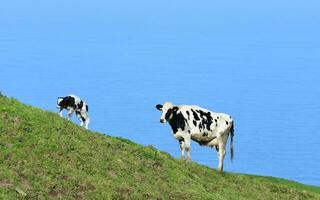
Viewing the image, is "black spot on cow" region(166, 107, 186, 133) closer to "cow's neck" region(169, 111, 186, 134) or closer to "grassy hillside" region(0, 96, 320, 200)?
"cow's neck" region(169, 111, 186, 134)

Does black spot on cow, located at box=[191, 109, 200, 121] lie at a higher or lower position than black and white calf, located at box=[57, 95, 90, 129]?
lower

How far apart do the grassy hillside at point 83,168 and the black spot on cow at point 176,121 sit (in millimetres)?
1832

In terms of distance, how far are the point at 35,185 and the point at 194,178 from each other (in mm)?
7356

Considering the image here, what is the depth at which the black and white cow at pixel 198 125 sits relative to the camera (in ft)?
103

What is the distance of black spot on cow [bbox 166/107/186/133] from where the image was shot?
31391mm

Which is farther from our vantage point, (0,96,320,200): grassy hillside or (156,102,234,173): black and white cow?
(156,102,234,173): black and white cow

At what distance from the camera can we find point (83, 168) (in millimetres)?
24750

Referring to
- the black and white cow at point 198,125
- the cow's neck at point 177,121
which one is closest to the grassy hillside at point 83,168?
the black and white cow at point 198,125

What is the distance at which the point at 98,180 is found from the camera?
23859 millimetres

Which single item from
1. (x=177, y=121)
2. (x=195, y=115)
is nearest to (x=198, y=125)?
(x=195, y=115)

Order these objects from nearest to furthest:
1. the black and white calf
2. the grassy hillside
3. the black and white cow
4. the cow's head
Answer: the grassy hillside, the black and white cow, the cow's head, the black and white calf

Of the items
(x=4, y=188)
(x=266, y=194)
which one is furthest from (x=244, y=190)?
(x=4, y=188)

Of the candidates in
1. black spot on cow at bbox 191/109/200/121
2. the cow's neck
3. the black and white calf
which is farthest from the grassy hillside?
the black and white calf

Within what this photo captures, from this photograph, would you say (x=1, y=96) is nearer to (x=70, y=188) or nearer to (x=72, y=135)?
(x=72, y=135)
